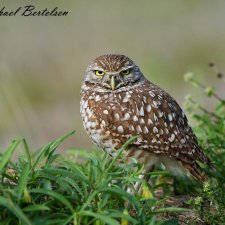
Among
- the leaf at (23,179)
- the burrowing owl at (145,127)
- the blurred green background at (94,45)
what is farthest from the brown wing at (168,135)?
the blurred green background at (94,45)

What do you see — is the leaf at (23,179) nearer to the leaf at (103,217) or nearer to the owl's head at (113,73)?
the leaf at (103,217)

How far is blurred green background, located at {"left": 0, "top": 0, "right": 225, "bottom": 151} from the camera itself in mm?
13814

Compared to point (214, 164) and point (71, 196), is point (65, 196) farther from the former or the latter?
point (214, 164)

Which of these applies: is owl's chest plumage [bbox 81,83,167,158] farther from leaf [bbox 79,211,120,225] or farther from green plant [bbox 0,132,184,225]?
leaf [bbox 79,211,120,225]

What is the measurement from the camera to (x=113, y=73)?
22.9ft

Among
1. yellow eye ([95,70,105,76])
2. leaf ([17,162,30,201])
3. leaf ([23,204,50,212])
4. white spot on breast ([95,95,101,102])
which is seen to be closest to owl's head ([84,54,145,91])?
yellow eye ([95,70,105,76])

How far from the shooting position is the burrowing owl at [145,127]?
6.49m

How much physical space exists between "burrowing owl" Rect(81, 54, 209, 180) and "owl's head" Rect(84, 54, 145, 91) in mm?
79

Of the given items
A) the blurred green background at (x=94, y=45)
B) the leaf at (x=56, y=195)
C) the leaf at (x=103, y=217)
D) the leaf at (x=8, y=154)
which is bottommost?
the leaf at (x=103, y=217)

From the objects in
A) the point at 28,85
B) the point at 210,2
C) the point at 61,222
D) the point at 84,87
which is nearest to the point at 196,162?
the point at 84,87

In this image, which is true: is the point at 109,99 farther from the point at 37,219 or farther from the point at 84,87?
the point at 37,219

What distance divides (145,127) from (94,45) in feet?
32.8

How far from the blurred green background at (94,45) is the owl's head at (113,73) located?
5.24 metres

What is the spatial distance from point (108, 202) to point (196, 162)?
1.57 m
